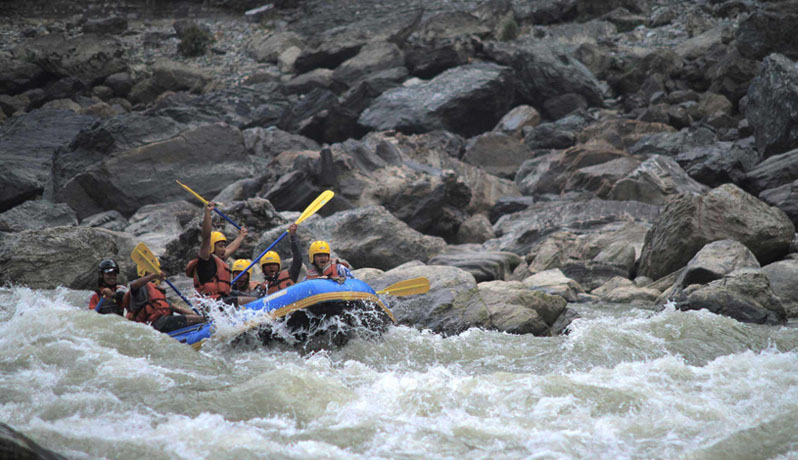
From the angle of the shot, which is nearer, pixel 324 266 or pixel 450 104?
pixel 324 266

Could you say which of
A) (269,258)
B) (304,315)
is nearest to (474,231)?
(269,258)

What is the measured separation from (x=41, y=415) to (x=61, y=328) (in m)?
1.53

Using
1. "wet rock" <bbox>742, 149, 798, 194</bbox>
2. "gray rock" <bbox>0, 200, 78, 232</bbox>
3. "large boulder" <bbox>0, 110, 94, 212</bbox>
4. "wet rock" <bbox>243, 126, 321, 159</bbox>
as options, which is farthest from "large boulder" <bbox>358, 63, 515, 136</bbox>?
"wet rock" <bbox>742, 149, 798, 194</bbox>

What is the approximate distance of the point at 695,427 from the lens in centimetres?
380

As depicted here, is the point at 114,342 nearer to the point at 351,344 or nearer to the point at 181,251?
the point at 351,344

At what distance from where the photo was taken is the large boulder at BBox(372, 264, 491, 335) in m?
6.59

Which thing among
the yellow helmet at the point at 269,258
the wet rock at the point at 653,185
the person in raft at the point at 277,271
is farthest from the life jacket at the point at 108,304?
the wet rock at the point at 653,185

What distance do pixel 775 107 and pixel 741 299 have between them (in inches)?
363

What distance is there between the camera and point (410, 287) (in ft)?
22.0

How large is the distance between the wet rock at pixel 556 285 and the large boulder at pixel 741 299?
180cm

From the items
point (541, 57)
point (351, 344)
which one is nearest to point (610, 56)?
point (541, 57)

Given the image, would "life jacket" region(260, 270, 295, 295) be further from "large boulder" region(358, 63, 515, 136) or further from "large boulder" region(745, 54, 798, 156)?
"large boulder" region(358, 63, 515, 136)

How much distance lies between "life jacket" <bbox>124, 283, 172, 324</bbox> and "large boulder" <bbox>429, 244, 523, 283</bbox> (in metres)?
4.28

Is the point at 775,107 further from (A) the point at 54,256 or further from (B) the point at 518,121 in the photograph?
(A) the point at 54,256
